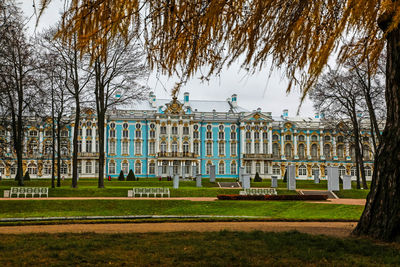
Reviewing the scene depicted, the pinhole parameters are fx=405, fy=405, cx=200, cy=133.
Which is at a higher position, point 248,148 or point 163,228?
point 248,148

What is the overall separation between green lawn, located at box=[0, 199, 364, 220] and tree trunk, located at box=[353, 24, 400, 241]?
23.9ft

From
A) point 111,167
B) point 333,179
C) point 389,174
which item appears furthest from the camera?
point 111,167

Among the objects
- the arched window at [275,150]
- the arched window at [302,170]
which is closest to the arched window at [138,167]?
the arched window at [275,150]

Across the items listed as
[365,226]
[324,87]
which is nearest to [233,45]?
[365,226]

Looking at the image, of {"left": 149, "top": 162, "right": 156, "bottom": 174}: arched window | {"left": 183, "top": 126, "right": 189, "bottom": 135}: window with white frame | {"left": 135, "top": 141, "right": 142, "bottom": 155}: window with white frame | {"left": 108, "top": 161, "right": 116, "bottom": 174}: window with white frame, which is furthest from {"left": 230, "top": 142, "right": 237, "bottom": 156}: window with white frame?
{"left": 108, "top": 161, "right": 116, "bottom": 174}: window with white frame

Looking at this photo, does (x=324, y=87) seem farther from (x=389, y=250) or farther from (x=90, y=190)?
(x=389, y=250)

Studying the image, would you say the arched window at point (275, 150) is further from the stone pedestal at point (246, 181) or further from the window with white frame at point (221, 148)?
the stone pedestal at point (246, 181)

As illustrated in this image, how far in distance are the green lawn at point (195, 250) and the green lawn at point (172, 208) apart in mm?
7580

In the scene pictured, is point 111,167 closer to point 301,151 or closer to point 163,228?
point 301,151

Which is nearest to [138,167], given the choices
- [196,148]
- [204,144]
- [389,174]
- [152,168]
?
[152,168]

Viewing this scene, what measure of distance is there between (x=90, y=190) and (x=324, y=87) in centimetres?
1446

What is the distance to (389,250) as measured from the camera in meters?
5.57

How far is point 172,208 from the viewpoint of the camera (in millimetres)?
15500

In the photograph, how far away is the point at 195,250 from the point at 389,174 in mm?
3446
